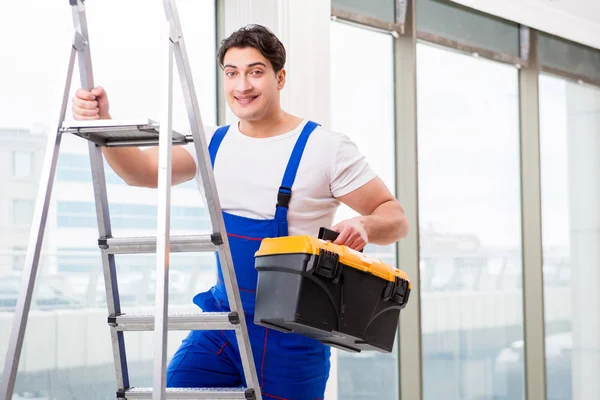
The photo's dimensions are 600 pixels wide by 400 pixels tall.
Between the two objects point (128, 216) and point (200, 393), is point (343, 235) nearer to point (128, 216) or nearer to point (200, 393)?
point (200, 393)

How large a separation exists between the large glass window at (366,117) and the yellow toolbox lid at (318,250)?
1861 mm

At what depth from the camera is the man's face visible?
219 cm

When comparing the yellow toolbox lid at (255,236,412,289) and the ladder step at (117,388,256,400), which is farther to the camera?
the ladder step at (117,388,256,400)

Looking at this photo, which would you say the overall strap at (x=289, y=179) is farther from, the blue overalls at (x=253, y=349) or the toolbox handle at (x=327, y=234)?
the toolbox handle at (x=327, y=234)

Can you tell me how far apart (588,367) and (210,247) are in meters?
4.41

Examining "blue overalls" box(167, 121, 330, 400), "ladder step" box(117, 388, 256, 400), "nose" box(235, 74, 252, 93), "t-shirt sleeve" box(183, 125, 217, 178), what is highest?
"nose" box(235, 74, 252, 93)

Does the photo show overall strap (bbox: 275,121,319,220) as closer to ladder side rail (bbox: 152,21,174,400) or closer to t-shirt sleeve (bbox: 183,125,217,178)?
t-shirt sleeve (bbox: 183,125,217,178)

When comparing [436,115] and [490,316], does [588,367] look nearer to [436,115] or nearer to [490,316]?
[490,316]

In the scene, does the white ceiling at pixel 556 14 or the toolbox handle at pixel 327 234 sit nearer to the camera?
the toolbox handle at pixel 327 234

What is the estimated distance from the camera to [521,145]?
5180 millimetres

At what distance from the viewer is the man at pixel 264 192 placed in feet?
7.11

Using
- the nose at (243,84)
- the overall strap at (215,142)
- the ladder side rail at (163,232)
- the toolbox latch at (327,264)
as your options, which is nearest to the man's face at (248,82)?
the nose at (243,84)

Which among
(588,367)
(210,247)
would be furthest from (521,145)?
(210,247)

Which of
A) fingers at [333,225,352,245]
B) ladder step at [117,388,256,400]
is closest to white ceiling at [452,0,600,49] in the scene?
fingers at [333,225,352,245]
